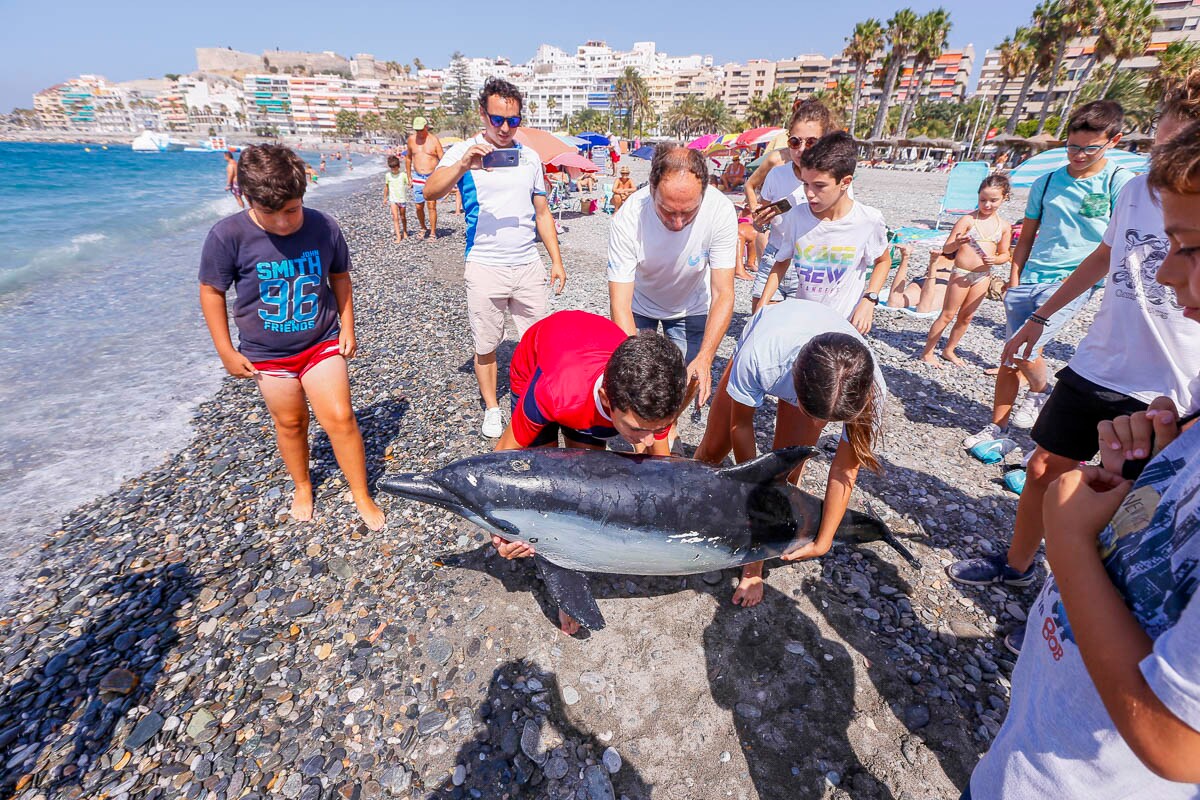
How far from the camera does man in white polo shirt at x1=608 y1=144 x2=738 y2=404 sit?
386cm

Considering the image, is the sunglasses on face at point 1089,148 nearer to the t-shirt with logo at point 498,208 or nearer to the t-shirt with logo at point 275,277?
the t-shirt with logo at point 498,208

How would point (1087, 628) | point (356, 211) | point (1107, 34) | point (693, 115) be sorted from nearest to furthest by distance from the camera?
1. point (1087, 628)
2. point (356, 211)
3. point (1107, 34)
4. point (693, 115)

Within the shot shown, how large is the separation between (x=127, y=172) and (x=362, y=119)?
4792 inches

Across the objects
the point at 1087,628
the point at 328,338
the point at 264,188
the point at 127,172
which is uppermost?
the point at 264,188

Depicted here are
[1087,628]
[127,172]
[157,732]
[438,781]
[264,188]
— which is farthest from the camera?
[127,172]

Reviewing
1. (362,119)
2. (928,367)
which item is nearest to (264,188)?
(928,367)

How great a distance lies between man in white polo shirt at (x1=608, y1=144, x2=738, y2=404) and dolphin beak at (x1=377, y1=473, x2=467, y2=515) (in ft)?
6.10

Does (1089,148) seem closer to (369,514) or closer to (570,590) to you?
(570,590)

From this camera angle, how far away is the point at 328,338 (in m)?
3.87

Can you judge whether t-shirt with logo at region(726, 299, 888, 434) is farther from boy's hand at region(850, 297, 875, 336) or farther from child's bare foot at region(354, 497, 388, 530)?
child's bare foot at region(354, 497, 388, 530)

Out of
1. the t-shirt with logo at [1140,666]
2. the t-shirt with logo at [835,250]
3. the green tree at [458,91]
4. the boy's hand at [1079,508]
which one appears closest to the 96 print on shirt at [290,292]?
the t-shirt with logo at [835,250]

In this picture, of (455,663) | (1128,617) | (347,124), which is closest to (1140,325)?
(1128,617)

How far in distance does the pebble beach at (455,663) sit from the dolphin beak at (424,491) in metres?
0.95

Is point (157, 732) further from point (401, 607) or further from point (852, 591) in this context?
point (852, 591)
